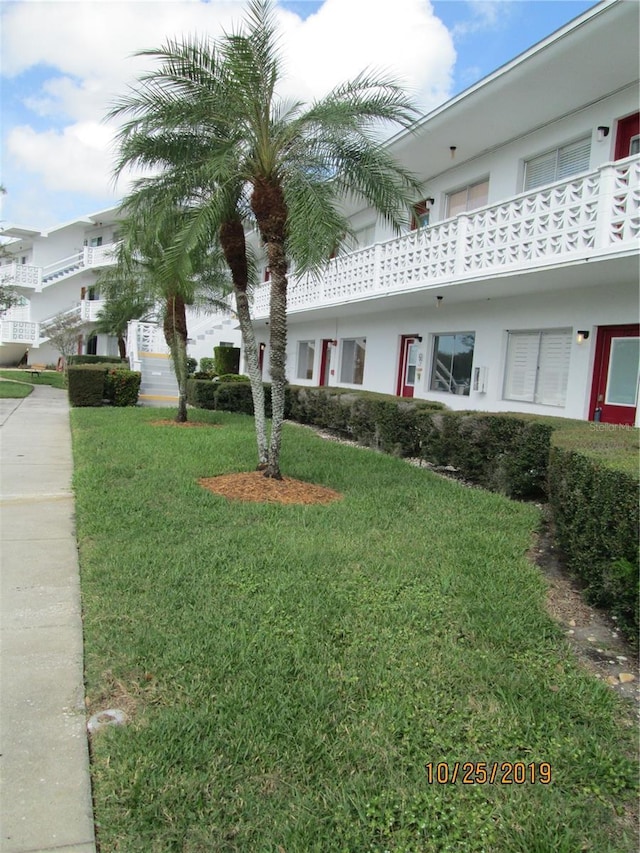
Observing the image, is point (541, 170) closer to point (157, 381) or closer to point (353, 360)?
point (353, 360)

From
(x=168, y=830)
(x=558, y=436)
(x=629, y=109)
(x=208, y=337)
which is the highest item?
(x=629, y=109)

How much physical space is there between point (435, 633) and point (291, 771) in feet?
5.24

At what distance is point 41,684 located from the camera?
335 centimetres

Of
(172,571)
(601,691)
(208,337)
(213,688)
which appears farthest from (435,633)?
(208,337)

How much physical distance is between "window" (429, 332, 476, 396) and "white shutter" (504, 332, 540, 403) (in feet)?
4.08

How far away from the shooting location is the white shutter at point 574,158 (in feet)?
38.0

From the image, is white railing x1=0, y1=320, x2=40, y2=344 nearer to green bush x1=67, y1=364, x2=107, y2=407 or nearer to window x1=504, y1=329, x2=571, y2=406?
green bush x1=67, y1=364, x2=107, y2=407

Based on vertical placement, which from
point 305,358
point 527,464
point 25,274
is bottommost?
point 527,464

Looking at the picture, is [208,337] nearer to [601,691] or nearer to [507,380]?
[507,380]

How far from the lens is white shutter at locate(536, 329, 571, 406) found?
11766 millimetres

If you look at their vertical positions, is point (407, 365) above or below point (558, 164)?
below

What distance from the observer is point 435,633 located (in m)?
3.99

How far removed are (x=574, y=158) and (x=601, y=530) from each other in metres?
10.1

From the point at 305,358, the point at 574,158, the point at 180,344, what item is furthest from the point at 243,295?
the point at 305,358
